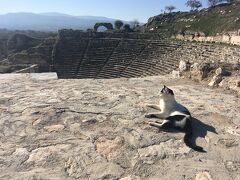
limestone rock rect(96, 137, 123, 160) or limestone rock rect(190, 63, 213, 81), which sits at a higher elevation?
limestone rock rect(190, 63, 213, 81)

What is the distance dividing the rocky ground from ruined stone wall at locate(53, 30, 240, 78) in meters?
14.2

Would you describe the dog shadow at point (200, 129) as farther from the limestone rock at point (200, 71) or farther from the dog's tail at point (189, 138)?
the limestone rock at point (200, 71)

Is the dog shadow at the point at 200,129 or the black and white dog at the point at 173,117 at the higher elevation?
the black and white dog at the point at 173,117

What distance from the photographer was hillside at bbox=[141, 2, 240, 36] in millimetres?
32188

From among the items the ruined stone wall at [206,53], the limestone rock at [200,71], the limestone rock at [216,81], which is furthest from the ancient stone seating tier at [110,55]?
the limestone rock at [216,81]

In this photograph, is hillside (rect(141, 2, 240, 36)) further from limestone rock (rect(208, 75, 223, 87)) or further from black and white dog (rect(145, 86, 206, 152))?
black and white dog (rect(145, 86, 206, 152))

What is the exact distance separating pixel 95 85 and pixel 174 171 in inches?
133

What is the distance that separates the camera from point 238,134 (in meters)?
4.03

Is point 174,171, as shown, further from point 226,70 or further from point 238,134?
point 226,70

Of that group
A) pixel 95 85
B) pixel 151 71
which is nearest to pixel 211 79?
pixel 95 85

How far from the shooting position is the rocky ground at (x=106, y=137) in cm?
317

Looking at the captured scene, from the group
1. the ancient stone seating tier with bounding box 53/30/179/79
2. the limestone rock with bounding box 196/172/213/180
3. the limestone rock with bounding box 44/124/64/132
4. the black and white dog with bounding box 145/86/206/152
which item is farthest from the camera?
the ancient stone seating tier with bounding box 53/30/179/79

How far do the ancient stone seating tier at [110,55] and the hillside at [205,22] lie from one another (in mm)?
4913

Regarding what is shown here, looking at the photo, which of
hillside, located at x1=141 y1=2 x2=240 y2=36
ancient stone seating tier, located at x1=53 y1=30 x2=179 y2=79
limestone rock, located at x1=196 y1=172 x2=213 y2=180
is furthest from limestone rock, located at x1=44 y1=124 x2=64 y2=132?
hillside, located at x1=141 y1=2 x2=240 y2=36
